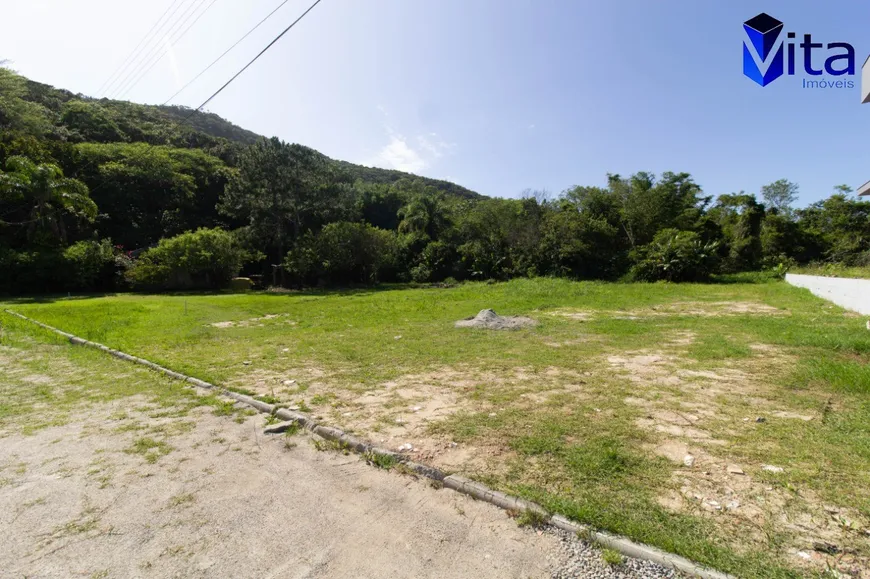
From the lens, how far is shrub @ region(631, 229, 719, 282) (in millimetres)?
23625

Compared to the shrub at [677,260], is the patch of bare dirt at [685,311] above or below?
below

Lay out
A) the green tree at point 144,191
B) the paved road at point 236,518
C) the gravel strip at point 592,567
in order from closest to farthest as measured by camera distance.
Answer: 1. the gravel strip at point 592,567
2. the paved road at point 236,518
3. the green tree at point 144,191

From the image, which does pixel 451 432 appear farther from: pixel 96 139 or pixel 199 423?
pixel 96 139

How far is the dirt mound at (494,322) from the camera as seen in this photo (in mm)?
10516

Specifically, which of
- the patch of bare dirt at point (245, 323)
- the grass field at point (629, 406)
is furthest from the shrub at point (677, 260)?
the patch of bare dirt at point (245, 323)

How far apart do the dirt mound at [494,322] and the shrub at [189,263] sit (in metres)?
20.0

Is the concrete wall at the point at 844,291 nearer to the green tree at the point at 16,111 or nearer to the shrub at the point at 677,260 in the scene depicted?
the shrub at the point at 677,260

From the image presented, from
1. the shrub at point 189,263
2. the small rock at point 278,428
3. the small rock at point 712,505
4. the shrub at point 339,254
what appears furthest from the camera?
the shrub at point 339,254

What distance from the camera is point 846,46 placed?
9.41 meters

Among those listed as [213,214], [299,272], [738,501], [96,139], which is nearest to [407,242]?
[299,272]

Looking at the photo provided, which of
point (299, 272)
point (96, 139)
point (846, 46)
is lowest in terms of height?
point (299, 272)

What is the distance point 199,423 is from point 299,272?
926 inches

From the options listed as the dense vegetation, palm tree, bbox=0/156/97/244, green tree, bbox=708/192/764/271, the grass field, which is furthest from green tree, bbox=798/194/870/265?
palm tree, bbox=0/156/97/244

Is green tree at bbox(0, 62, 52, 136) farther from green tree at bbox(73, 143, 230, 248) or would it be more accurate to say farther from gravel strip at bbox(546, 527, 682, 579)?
gravel strip at bbox(546, 527, 682, 579)
